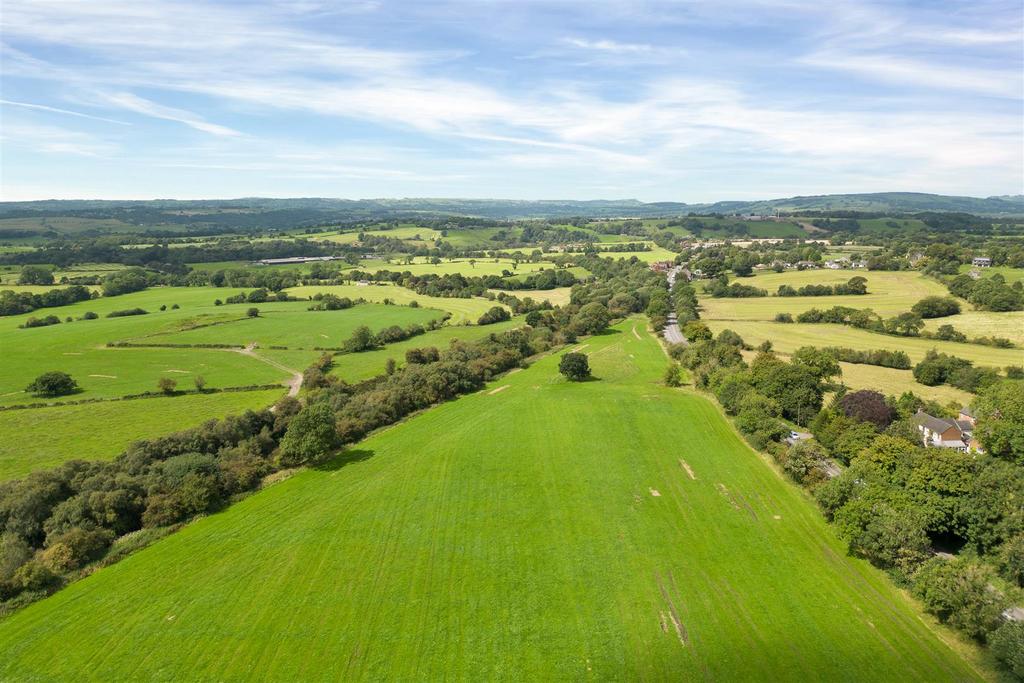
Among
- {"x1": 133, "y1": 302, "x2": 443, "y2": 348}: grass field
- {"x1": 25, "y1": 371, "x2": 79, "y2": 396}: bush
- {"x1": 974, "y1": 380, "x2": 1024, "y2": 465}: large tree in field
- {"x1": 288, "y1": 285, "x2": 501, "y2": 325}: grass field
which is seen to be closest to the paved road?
{"x1": 288, "y1": 285, "x2": 501, "y2": 325}: grass field

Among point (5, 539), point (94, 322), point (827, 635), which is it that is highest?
point (94, 322)

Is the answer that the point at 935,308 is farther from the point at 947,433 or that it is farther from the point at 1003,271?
the point at 947,433

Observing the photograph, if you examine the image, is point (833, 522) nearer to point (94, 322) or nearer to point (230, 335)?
point (230, 335)

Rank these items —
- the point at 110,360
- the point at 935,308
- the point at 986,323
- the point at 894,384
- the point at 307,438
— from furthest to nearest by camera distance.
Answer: the point at 935,308
the point at 986,323
the point at 110,360
the point at 894,384
the point at 307,438

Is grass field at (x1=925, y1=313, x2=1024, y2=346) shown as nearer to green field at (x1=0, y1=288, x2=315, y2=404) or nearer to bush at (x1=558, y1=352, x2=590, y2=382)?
bush at (x1=558, y1=352, x2=590, y2=382)

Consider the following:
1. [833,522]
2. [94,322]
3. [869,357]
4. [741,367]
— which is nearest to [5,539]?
[833,522]

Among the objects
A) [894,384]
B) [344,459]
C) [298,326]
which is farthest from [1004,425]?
[298,326]
